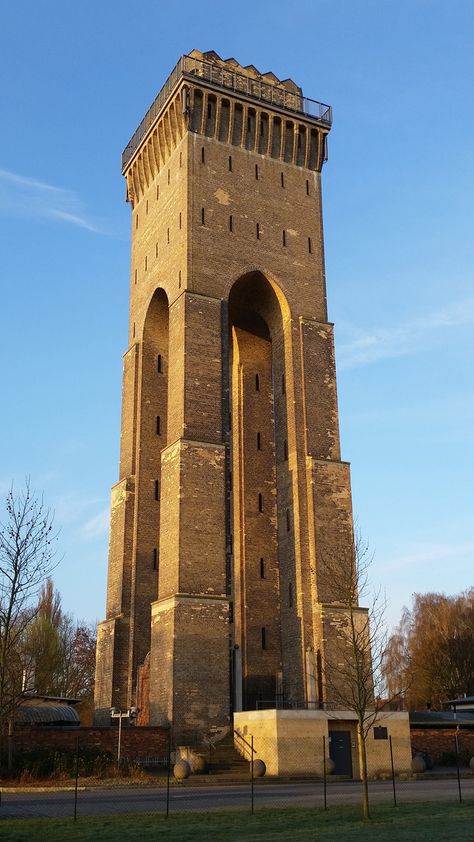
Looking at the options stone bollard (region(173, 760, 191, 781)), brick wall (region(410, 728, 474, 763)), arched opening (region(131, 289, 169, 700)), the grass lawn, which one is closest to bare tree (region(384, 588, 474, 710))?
brick wall (region(410, 728, 474, 763))

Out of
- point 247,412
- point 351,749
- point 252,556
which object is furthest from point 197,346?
point 351,749

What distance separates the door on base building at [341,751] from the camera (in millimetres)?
26281

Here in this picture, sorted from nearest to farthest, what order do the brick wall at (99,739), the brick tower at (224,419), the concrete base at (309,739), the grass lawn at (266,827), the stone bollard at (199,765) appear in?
the grass lawn at (266,827) < the brick wall at (99,739) < the stone bollard at (199,765) < the concrete base at (309,739) < the brick tower at (224,419)

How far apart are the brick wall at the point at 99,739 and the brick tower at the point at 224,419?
99 centimetres

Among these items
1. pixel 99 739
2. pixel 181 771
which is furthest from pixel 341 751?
pixel 99 739

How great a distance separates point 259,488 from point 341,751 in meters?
12.0

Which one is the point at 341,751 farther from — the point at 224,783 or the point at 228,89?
the point at 228,89

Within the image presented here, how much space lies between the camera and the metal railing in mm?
36156

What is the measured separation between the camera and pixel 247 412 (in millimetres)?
36594

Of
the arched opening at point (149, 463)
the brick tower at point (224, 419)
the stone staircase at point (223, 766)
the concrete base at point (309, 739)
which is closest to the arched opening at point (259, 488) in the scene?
the brick tower at point (224, 419)

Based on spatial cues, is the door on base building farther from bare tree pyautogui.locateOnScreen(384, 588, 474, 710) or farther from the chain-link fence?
bare tree pyautogui.locateOnScreen(384, 588, 474, 710)

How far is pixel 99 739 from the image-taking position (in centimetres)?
2508

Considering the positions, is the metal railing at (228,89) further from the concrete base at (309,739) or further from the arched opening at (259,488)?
the concrete base at (309,739)

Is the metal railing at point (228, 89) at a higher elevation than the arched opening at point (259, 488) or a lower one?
higher
